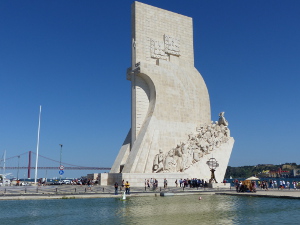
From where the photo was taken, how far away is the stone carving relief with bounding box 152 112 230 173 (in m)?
18.2

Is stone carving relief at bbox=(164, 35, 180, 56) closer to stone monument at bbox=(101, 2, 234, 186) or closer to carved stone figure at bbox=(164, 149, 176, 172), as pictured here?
stone monument at bbox=(101, 2, 234, 186)

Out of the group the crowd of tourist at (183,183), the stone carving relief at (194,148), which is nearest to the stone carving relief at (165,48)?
the stone carving relief at (194,148)

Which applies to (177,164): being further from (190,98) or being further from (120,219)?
(120,219)

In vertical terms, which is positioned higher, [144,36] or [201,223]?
[144,36]

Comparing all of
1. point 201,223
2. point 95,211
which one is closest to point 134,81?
point 95,211

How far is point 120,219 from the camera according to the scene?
714 cm

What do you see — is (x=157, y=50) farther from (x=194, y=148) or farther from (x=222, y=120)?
Result: (x=194, y=148)

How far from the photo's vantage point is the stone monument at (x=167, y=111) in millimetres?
18406

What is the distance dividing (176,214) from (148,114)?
39.8 ft

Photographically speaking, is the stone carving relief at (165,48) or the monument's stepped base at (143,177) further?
the stone carving relief at (165,48)

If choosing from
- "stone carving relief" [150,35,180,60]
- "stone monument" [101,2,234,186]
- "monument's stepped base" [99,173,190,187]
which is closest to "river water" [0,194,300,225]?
"monument's stepped base" [99,173,190,187]

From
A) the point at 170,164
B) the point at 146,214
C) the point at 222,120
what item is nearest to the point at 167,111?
the point at 170,164

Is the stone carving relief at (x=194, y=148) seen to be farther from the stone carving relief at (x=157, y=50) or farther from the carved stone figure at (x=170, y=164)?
the stone carving relief at (x=157, y=50)

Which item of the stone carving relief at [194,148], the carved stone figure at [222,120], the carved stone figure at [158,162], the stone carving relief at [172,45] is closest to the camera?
the carved stone figure at [158,162]
